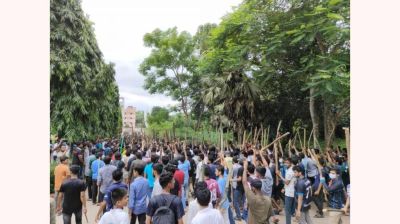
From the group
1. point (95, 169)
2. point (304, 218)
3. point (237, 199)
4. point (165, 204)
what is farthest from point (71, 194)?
point (304, 218)

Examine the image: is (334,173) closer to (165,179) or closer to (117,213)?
(165,179)

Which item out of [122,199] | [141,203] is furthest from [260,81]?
[122,199]

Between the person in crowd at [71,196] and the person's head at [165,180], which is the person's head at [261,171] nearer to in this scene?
the person's head at [165,180]

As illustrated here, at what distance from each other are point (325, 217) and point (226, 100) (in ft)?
30.8

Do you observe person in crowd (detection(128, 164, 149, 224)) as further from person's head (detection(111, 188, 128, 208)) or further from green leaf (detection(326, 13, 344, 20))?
green leaf (detection(326, 13, 344, 20))

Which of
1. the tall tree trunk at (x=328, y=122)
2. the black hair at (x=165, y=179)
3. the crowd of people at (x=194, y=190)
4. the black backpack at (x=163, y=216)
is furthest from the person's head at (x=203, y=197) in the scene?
the tall tree trunk at (x=328, y=122)

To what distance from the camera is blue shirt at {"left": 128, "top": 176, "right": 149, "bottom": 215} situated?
569 centimetres

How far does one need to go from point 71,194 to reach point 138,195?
42.5 inches

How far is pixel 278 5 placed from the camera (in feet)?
45.7

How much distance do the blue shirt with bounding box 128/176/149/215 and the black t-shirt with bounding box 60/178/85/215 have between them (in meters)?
0.84

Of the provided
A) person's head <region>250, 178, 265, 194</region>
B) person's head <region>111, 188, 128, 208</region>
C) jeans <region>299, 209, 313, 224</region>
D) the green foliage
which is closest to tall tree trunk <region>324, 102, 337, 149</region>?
jeans <region>299, 209, 313, 224</region>

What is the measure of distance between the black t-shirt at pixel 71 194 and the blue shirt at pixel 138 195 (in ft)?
2.76

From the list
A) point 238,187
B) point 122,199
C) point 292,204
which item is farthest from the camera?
point 238,187

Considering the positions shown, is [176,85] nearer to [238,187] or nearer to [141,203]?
[238,187]
